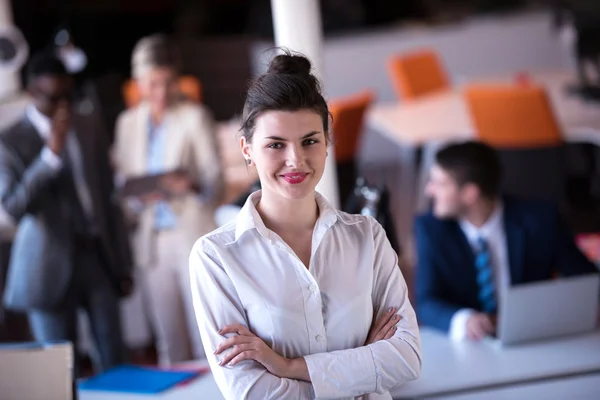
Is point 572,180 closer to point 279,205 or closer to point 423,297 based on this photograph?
point 423,297

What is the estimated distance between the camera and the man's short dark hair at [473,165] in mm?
3748

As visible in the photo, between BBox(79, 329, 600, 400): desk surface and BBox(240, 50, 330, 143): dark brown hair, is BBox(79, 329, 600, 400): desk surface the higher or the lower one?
the lower one

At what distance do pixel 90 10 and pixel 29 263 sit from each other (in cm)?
630

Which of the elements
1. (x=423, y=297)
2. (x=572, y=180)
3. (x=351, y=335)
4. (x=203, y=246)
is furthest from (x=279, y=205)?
(x=572, y=180)

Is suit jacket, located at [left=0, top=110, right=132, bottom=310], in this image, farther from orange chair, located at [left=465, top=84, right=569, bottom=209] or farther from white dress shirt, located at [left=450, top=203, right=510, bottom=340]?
Result: orange chair, located at [left=465, top=84, right=569, bottom=209]

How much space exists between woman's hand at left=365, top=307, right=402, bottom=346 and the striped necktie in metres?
1.45

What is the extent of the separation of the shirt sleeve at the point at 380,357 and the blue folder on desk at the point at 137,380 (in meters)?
0.99

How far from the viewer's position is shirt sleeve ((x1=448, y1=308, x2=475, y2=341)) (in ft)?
11.1

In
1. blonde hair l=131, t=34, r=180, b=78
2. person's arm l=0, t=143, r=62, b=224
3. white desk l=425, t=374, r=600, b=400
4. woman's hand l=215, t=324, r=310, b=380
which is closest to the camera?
woman's hand l=215, t=324, r=310, b=380

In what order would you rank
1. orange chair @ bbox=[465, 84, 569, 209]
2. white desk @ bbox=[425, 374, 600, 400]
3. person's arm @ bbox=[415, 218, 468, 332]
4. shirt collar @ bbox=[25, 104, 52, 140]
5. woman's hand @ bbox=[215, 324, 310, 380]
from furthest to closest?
orange chair @ bbox=[465, 84, 569, 209] < shirt collar @ bbox=[25, 104, 52, 140] < person's arm @ bbox=[415, 218, 468, 332] < white desk @ bbox=[425, 374, 600, 400] < woman's hand @ bbox=[215, 324, 310, 380]

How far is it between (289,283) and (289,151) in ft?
1.01

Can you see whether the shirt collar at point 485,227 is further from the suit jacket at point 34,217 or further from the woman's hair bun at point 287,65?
the woman's hair bun at point 287,65

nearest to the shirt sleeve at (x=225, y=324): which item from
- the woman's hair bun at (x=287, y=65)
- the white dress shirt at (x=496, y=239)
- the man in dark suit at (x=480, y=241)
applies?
the woman's hair bun at (x=287, y=65)

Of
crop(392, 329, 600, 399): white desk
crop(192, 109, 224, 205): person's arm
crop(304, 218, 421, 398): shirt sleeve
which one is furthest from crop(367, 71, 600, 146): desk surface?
crop(304, 218, 421, 398): shirt sleeve
